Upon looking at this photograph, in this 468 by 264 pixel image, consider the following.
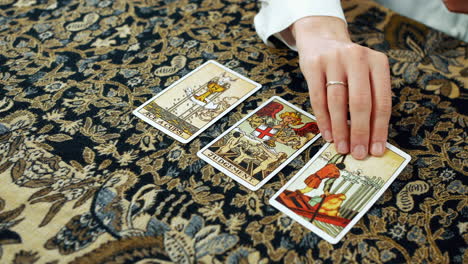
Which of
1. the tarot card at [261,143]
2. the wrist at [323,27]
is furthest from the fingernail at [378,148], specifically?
the wrist at [323,27]

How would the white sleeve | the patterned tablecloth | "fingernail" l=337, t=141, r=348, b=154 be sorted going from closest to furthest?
the patterned tablecloth < "fingernail" l=337, t=141, r=348, b=154 < the white sleeve

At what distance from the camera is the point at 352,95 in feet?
2.59

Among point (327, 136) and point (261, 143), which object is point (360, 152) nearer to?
point (327, 136)

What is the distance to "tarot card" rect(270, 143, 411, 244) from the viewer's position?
75 centimetres

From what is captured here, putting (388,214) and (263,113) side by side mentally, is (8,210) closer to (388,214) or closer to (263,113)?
(263,113)

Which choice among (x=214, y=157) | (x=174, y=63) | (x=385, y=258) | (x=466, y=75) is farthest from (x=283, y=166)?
(x=466, y=75)

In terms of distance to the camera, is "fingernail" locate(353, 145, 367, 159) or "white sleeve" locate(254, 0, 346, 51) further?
"white sleeve" locate(254, 0, 346, 51)

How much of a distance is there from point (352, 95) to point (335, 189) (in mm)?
168

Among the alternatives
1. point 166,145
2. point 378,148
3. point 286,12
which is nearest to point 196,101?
point 166,145

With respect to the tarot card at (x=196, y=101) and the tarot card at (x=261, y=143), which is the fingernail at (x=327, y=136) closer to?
the tarot card at (x=261, y=143)

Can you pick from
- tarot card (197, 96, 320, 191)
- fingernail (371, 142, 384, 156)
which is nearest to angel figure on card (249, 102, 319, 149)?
tarot card (197, 96, 320, 191)

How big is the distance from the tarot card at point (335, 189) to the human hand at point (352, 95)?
0.02m

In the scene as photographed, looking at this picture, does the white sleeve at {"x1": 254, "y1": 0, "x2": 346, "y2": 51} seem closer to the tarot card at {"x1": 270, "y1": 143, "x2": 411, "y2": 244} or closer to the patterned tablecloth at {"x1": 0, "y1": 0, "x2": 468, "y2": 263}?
the patterned tablecloth at {"x1": 0, "y1": 0, "x2": 468, "y2": 263}

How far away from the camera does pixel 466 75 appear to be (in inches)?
40.2
